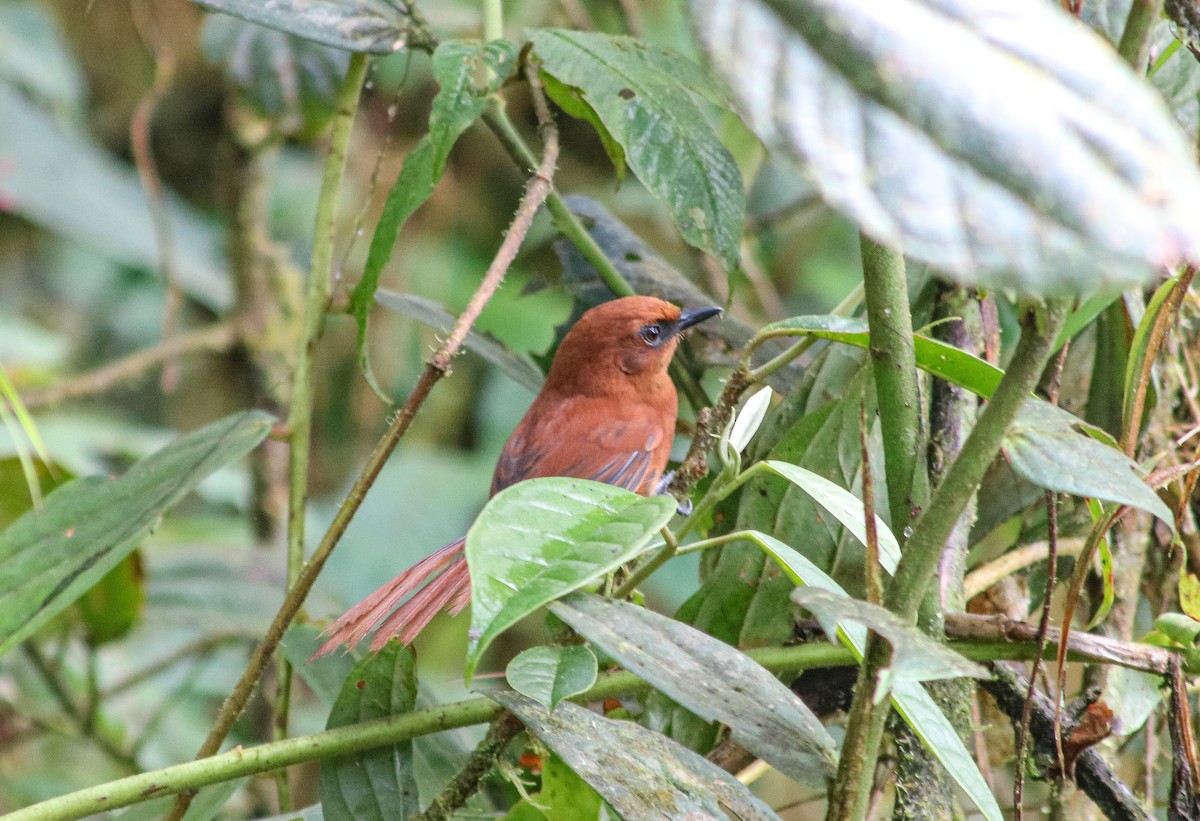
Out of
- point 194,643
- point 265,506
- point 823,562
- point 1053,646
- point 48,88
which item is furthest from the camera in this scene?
point 48,88

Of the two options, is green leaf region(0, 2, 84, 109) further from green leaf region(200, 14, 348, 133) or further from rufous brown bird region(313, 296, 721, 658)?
rufous brown bird region(313, 296, 721, 658)

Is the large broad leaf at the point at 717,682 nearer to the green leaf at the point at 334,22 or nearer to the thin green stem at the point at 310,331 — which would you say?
the thin green stem at the point at 310,331

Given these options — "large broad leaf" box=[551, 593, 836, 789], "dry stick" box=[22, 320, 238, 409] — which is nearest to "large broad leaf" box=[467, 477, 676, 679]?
"large broad leaf" box=[551, 593, 836, 789]

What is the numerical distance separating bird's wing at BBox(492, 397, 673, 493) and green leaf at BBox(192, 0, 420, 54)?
3.98ft

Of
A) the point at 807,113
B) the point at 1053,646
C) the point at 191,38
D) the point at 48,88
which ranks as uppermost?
the point at 191,38

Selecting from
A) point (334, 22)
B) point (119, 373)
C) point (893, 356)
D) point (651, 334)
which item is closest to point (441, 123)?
point (334, 22)

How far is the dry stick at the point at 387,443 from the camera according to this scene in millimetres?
1155

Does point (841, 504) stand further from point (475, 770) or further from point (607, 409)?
point (607, 409)

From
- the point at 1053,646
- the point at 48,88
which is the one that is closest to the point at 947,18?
the point at 1053,646

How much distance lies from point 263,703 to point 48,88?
11.8 ft

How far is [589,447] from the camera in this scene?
274 centimetres

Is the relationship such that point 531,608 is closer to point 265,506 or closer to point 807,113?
point 807,113

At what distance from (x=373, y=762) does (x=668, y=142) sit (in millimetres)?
797

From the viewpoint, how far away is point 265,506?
10.1 ft
